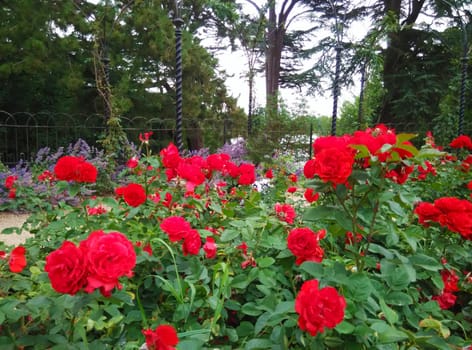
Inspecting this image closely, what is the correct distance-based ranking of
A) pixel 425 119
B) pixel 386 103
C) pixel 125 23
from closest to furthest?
pixel 125 23 < pixel 425 119 < pixel 386 103

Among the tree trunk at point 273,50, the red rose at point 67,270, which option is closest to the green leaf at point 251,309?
the red rose at point 67,270

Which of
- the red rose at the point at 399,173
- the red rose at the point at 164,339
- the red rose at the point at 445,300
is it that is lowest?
the red rose at the point at 445,300

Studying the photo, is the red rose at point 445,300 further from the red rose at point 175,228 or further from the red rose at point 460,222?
the red rose at point 175,228

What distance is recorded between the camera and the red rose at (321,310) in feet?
2.24

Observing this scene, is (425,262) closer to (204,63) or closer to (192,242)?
(192,242)

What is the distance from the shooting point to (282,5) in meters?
15.0

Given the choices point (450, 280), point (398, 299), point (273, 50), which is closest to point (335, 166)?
point (398, 299)

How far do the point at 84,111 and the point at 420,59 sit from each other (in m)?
10.3

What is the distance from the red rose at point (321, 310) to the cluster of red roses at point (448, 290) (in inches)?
28.1

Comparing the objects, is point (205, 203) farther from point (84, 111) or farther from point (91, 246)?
point (84, 111)

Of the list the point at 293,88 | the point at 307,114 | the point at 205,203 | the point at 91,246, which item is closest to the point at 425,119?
the point at 307,114

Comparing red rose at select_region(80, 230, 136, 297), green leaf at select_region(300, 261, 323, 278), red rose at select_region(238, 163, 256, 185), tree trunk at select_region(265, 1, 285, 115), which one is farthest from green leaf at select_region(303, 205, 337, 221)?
tree trunk at select_region(265, 1, 285, 115)

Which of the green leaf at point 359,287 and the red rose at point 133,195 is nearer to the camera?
the green leaf at point 359,287

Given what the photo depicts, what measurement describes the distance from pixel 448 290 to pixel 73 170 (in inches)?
51.3
